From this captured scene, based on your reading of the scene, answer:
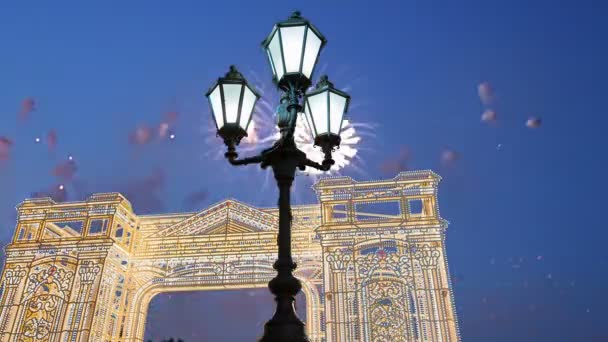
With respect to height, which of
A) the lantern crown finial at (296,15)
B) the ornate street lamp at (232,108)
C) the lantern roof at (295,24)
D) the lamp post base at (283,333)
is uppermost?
the lantern crown finial at (296,15)

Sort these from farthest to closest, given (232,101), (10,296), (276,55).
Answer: (10,296) → (276,55) → (232,101)

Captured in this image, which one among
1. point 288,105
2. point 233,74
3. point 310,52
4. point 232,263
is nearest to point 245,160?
point 288,105

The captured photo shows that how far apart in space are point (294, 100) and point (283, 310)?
193 cm

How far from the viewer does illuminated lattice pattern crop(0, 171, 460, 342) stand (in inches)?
457

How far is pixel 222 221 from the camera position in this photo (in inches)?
569

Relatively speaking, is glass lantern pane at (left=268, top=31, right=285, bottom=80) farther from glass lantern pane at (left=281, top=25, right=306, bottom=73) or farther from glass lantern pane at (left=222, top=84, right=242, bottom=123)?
glass lantern pane at (left=222, top=84, right=242, bottom=123)

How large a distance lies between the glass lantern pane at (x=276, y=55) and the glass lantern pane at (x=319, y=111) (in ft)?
1.33

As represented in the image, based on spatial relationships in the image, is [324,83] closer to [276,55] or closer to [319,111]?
[319,111]

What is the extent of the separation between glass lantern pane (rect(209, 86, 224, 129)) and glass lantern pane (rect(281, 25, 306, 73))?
678 mm

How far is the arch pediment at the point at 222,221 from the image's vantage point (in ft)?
46.6

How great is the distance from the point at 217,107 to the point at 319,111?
0.95 meters

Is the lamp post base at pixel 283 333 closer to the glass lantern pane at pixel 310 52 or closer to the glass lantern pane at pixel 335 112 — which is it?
the glass lantern pane at pixel 335 112

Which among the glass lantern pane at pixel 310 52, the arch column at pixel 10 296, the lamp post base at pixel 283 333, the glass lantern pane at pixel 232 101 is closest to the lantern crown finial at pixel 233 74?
the glass lantern pane at pixel 232 101

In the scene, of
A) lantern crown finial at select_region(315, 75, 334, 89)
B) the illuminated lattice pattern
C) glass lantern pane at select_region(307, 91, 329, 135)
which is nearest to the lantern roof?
lantern crown finial at select_region(315, 75, 334, 89)
